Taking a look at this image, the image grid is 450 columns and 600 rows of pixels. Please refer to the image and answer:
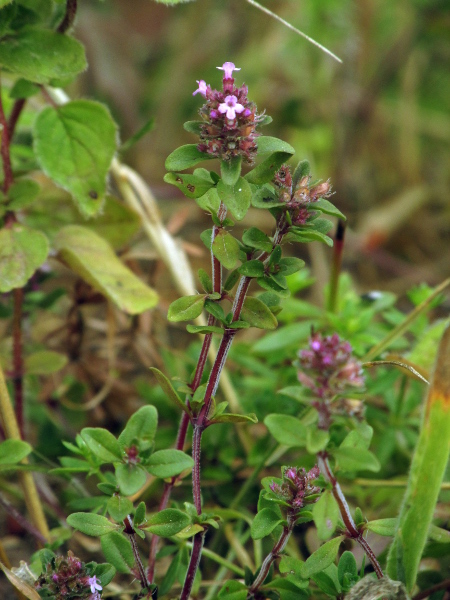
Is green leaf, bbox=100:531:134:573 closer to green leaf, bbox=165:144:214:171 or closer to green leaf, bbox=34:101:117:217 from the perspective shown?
green leaf, bbox=165:144:214:171

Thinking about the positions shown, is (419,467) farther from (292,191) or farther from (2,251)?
(2,251)

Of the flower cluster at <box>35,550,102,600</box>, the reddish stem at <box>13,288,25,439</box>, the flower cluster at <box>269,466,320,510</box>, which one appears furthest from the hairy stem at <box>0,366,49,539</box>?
the flower cluster at <box>269,466,320,510</box>

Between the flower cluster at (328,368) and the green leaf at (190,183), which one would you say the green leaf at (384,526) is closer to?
the flower cluster at (328,368)

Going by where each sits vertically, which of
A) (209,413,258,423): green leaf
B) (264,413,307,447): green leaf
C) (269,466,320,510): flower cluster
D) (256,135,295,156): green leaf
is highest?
(256,135,295,156): green leaf

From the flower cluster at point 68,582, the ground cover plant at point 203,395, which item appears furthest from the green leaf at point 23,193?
the flower cluster at point 68,582

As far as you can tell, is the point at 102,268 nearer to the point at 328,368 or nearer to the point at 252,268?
the point at 252,268

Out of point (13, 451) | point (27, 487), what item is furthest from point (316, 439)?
point (27, 487)
